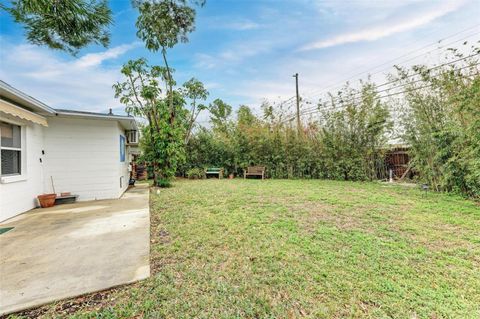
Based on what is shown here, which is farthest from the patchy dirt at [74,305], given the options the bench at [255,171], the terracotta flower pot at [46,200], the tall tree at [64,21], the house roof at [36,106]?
the bench at [255,171]

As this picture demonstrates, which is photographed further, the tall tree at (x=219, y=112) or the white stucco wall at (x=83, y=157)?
the tall tree at (x=219, y=112)

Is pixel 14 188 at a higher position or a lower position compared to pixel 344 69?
lower

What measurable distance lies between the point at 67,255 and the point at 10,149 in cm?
333

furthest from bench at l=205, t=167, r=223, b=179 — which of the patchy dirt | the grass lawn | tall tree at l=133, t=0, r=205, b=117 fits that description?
the patchy dirt

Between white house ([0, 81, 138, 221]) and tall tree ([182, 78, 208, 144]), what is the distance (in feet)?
18.6

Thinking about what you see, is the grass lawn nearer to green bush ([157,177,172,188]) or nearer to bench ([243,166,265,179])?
green bush ([157,177,172,188])

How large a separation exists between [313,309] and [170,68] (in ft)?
31.6

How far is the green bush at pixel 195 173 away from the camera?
11070 millimetres

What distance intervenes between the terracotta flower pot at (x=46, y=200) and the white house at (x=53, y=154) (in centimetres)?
16

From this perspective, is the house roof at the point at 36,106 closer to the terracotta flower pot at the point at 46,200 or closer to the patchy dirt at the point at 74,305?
the terracotta flower pot at the point at 46,200

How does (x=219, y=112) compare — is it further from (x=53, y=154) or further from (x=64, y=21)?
(x=64, y=21)

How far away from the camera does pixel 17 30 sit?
2.58 metres

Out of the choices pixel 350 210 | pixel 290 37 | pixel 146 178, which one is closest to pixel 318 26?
pixel 290 37

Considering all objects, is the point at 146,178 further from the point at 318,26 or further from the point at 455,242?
the point at 455,242
